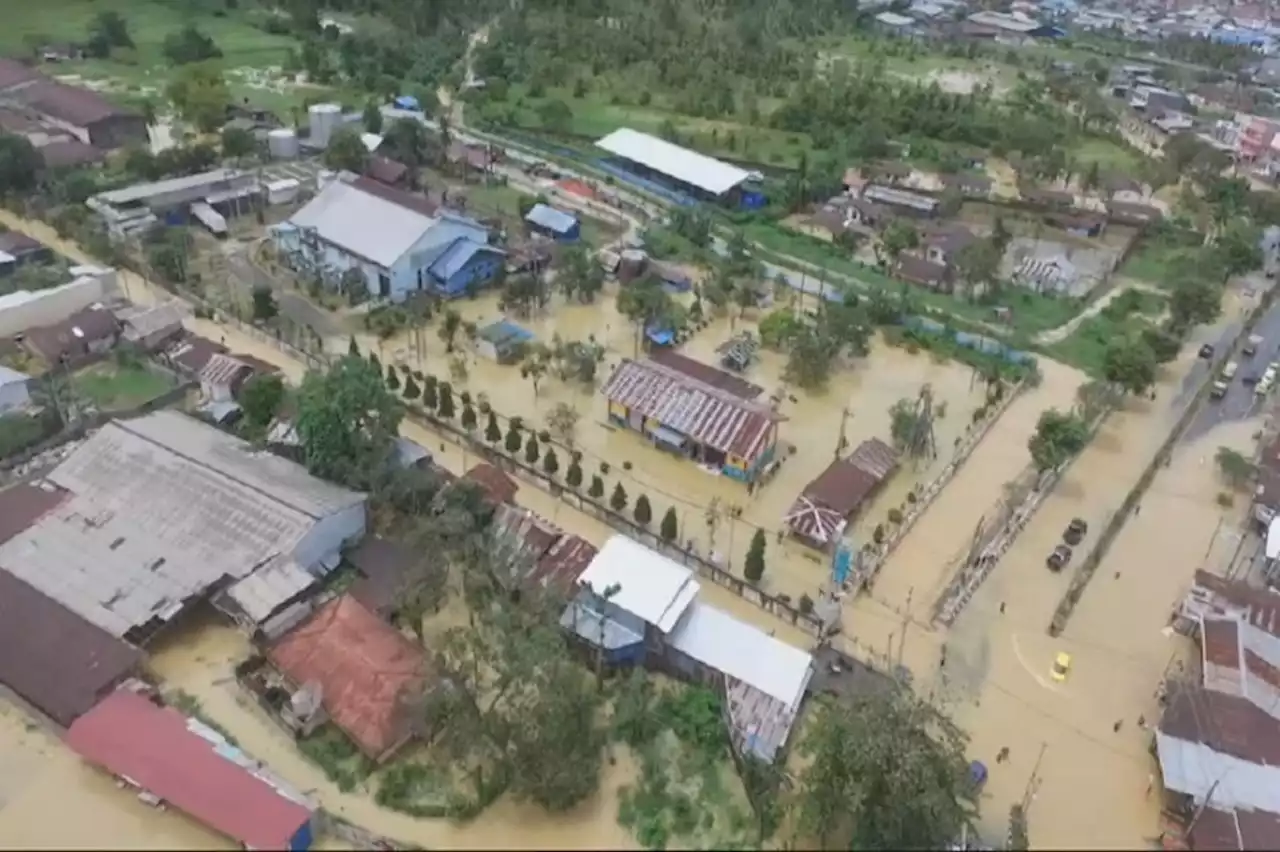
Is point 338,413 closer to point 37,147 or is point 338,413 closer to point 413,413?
point 413,413

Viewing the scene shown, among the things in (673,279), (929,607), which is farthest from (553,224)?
(929,607)

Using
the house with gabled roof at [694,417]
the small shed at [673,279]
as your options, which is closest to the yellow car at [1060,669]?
the house with gabled roof at [694,417]

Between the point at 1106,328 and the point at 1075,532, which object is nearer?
the point at 1075,532

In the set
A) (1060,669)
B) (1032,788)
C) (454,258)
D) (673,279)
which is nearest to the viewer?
(1032,788)

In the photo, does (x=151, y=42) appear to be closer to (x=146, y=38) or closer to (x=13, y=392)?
(x=146, y=38)

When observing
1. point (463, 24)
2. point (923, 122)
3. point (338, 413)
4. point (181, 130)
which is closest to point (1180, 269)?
point (923, 122)

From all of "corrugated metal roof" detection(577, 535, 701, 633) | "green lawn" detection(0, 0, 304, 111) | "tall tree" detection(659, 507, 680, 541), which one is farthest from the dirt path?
"green lawn" detection(0, 0, 304, 111)
